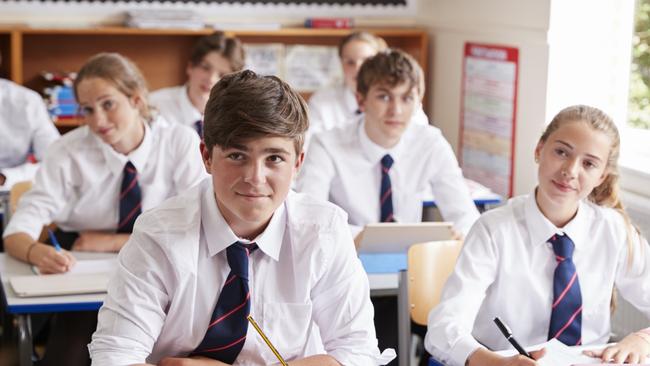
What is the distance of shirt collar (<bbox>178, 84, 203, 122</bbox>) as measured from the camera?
4.53m

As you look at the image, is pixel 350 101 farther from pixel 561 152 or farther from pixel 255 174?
pixel 255 174

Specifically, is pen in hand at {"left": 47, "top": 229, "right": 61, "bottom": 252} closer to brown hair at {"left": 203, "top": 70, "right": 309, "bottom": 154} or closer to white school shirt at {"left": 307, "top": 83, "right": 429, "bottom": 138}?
brown hair at {"left": 203, "top": 70, "right": 309, "bottom": 154}

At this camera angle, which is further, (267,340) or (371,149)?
(371,149)

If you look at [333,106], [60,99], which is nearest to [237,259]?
[333,106]

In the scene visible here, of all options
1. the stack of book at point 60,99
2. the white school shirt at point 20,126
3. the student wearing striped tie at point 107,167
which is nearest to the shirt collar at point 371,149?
the student wearing striped tie at point 107,167

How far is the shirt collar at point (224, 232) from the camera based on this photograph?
5.93 ft

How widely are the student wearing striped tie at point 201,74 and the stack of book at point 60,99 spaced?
1.79ft

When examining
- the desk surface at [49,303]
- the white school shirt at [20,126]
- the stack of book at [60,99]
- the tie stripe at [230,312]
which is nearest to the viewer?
the tie stripe at [230,312]

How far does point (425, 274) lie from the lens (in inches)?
99.3

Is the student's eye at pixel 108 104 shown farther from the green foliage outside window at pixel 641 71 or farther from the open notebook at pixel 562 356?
the green foliage outside window at pixel 641 71

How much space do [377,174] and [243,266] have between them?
1.69 metres

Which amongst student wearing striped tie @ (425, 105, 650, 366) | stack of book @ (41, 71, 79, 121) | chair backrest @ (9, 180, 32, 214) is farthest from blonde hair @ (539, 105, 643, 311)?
stack of book @ (41, 71, 79, 121)

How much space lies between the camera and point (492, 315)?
2332 millimetres

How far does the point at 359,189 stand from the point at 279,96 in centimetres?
176
